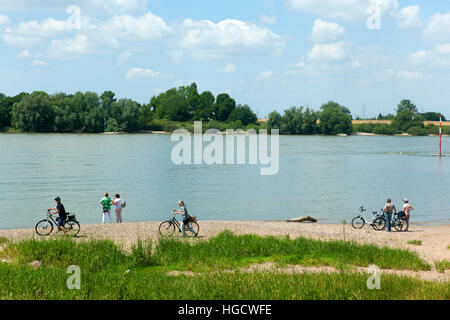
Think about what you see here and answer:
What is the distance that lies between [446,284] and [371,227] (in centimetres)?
1922

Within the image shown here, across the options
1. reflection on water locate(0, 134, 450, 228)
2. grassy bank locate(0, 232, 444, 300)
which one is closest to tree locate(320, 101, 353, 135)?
reflection on water locate(0, 134, 450, 228)

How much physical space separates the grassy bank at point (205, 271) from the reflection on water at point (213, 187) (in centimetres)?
1826

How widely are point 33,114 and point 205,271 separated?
14406 centimetres

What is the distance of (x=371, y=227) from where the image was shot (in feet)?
98.6

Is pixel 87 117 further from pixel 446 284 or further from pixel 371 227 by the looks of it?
pixel 446 284

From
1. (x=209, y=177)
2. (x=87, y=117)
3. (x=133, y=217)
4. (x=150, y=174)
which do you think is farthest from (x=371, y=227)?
(x=87, y=117)

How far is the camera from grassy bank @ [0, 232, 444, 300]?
1024 cm

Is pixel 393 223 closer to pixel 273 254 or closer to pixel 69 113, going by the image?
pixel 273 254

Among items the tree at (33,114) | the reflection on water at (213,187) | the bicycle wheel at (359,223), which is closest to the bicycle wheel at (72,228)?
the reflection on water at (213,187)

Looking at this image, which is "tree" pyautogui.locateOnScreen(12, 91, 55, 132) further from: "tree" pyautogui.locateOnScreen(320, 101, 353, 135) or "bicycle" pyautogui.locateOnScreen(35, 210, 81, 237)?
"bicycle" pyautogui.locateOnScreen(35, 210, 81, 237)

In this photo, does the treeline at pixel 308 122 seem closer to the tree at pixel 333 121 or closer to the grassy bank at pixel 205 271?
the tree at pixel 333 121

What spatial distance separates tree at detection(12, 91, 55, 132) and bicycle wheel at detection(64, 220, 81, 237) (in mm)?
131549

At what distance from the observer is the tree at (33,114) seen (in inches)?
5719

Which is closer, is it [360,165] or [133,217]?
[133,217]
